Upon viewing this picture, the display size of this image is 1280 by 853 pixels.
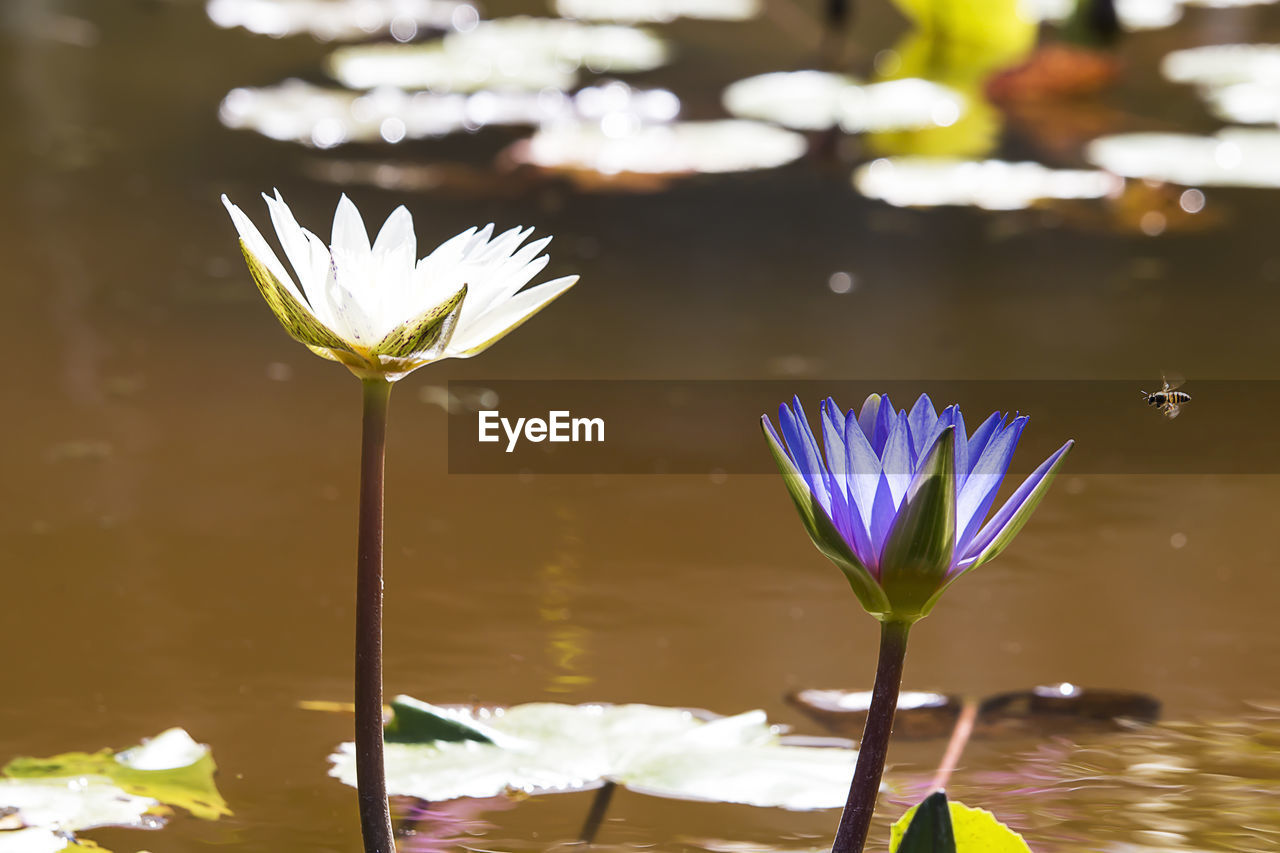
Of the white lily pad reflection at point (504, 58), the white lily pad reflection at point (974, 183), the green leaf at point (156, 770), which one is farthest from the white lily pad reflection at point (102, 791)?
the white lily pad reflection at point (504, 58)

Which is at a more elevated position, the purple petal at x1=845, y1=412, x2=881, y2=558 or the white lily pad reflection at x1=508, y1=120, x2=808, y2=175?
the white lily pad reflection at x1=508, y1=120, x2=808, y2=175

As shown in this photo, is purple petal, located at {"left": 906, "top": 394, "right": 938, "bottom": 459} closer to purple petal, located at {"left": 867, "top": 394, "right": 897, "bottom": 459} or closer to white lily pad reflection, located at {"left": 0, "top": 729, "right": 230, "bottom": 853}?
purple petal, located at {"left": 867, "top": 394, "right": 897, "bottom": 459}

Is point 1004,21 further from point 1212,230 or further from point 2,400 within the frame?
point 2,400

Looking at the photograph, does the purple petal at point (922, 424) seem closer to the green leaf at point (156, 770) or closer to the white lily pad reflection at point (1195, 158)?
the green leaf at point (156, 770)

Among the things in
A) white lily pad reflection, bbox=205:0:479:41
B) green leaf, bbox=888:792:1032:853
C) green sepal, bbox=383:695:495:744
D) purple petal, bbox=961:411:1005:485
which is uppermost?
white lily pad reflection, bbox=205:0:479:41

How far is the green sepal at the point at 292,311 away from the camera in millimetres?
478

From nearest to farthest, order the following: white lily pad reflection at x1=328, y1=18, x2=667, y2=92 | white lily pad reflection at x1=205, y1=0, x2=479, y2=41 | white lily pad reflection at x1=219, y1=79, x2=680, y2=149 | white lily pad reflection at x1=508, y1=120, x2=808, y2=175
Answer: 1. white lily pad reflection at x1=508, y1=120, x2=808, y2=175
2. white lily pad reflection at x1=219, y1=79, x2=680, y2=149
3. white lily pad reflection at x1=328, y1=18, x2=667, y2=92
4. white lily pad reflection at x1=205, y1=0, x2=479, y2=41

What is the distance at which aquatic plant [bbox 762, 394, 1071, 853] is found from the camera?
1.43 feet

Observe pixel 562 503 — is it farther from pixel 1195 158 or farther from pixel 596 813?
pixel 1195 158

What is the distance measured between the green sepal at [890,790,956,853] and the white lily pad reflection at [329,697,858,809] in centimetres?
19

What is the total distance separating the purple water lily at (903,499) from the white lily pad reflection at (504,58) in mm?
2070

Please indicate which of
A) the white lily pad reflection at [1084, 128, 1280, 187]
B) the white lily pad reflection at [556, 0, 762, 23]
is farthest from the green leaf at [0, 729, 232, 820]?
the white lily pad reflection at [556, 0, 762, 23]

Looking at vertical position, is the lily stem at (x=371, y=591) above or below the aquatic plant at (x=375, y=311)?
below

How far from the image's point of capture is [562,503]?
1.04m
